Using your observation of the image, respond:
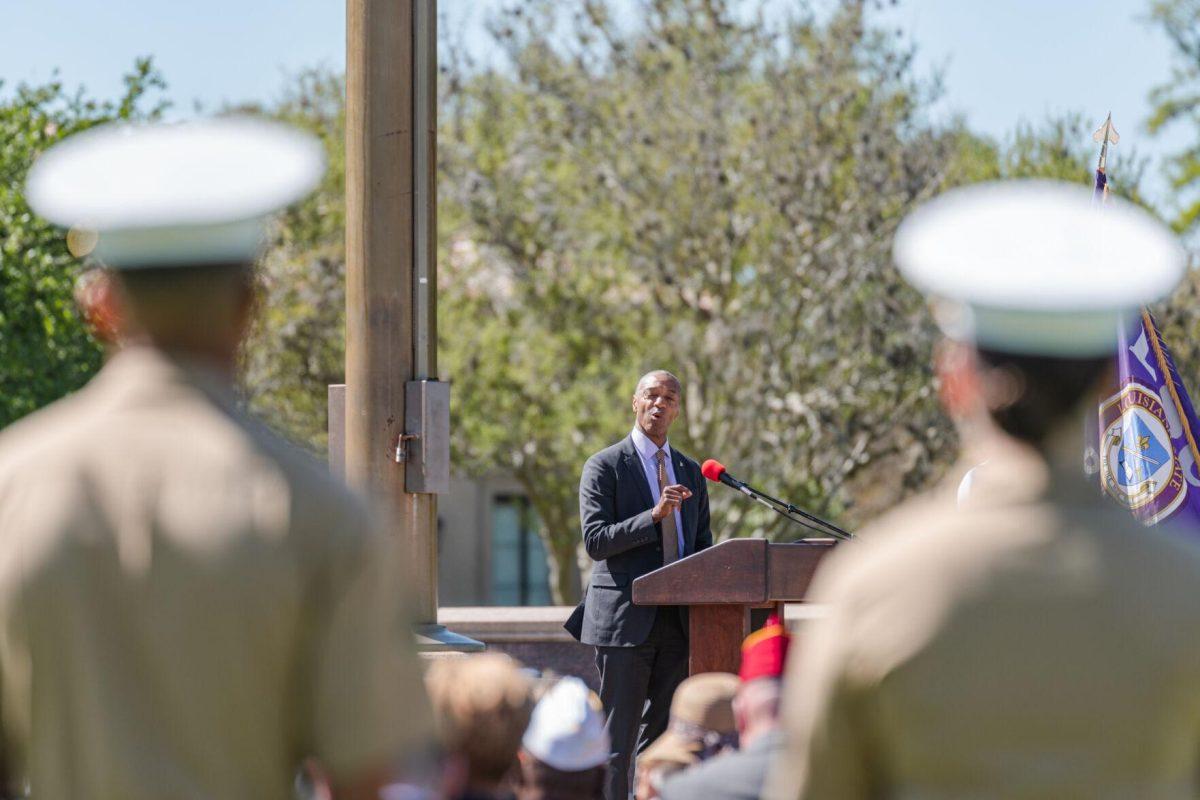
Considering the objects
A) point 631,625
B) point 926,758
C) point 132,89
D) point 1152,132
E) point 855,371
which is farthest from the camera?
point 1152,132

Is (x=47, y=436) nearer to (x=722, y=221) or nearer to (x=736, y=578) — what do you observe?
(x=736, y=578)

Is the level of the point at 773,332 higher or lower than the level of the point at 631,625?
higher

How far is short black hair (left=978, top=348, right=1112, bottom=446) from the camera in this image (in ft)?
7.45

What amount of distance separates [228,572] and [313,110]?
82.5ft

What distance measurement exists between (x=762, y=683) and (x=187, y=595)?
59.0 inches

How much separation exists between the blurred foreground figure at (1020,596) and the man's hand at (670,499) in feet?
16.0

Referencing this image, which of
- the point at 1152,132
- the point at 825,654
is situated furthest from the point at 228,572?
the point at 1152,132

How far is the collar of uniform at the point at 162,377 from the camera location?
2348mm

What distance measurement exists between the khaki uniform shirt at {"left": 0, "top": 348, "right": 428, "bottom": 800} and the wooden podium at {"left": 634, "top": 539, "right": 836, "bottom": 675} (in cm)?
485

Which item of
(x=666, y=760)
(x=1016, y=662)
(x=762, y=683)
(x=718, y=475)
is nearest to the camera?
(x=1016, y=662)

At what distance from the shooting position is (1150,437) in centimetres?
855

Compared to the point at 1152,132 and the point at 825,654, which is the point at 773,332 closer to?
the point at 1152,132

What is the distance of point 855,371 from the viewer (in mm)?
21281

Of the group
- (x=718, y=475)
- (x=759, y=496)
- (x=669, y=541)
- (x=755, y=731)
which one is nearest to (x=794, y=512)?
(x=759, y=496)
